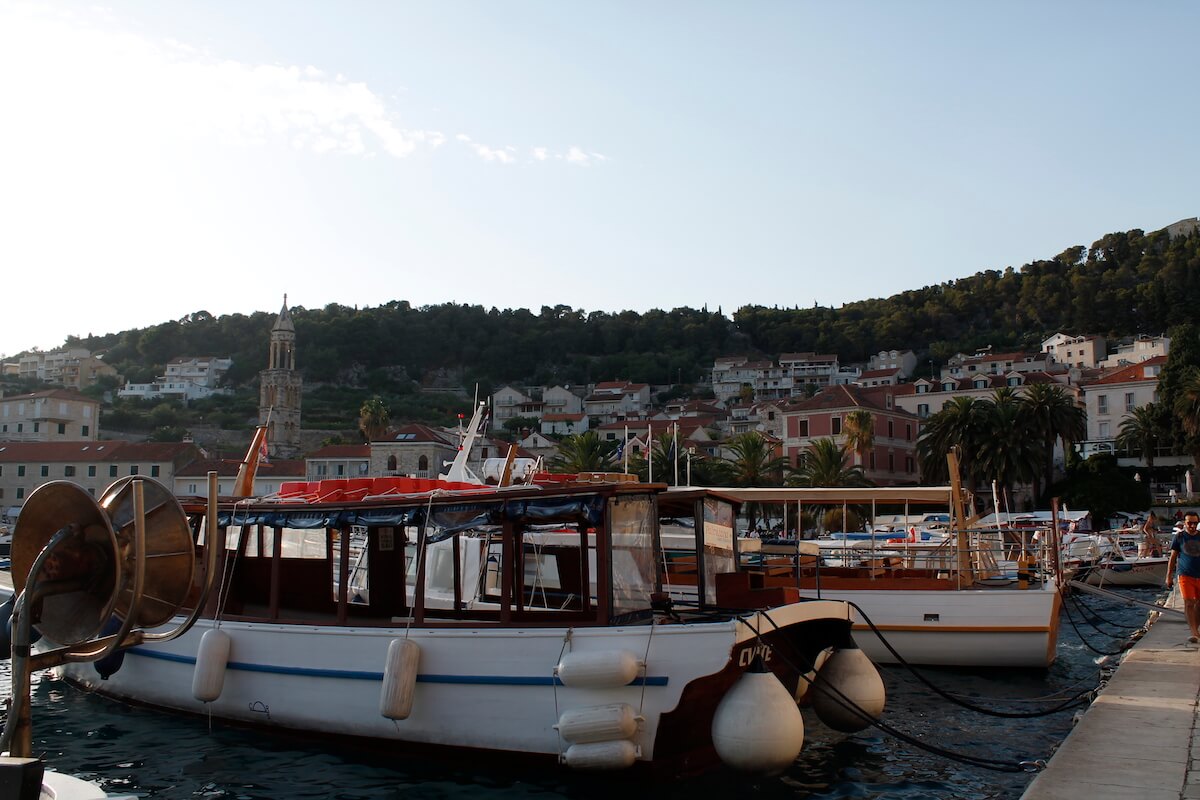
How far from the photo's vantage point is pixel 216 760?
1146 centimetres

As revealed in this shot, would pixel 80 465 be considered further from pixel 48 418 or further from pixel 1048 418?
pixel 1048 418

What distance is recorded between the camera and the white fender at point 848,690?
35.9ft

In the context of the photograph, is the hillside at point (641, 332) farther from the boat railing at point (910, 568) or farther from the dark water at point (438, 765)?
the dark water at point (438, 765)

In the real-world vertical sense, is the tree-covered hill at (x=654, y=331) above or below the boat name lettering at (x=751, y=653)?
above

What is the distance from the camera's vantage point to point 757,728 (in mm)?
9227

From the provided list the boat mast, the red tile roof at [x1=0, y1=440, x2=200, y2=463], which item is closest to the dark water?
the boat mast

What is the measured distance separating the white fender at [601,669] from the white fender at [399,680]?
76.8 inches

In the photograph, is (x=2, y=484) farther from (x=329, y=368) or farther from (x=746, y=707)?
(x=746, y=707)

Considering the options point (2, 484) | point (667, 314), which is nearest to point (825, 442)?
point (2, 484)

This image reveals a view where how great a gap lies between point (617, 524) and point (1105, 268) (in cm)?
13544

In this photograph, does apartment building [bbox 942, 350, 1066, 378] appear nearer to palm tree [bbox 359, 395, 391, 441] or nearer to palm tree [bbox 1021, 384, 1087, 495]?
palm tree [bbox 1021, 384, 1087, 495]

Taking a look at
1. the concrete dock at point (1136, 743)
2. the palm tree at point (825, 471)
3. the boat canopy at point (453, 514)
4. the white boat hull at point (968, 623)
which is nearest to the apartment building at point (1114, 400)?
the palm tree at point (825, 471)

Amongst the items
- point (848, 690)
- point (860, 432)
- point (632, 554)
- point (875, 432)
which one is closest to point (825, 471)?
point (860, 432)

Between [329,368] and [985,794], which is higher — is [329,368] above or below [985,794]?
above
